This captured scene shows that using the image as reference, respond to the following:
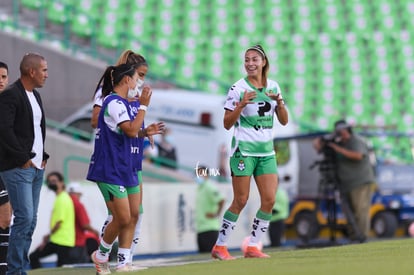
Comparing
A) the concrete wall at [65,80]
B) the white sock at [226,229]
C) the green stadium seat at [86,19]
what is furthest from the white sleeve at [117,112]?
the green stadium seat at [86,19]

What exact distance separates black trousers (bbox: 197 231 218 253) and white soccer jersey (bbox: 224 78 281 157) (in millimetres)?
8401

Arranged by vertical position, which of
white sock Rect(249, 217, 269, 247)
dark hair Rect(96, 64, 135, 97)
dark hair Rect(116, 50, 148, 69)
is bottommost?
white sock Rect(249, 217, 269, 247)

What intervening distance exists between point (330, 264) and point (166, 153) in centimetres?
1396

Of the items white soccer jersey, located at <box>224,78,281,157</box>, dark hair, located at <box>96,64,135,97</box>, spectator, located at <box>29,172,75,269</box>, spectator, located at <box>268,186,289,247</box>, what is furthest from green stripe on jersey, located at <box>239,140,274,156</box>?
spectator, located at <box>268,186,289,247</box>

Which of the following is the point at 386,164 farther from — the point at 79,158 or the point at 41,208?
the point at 41,208

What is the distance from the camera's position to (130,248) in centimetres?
970

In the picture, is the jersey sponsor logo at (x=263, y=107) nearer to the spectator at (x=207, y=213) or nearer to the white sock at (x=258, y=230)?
the white sock at (x=258, y=230)

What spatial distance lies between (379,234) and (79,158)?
6.57 metres

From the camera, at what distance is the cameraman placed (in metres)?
16.8

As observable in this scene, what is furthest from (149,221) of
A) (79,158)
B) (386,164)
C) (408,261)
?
(408,261)

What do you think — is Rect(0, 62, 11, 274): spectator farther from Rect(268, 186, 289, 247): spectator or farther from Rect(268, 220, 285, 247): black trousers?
Rect(268, 220, 285, 247): black trousers

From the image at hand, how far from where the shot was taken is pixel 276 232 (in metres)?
20.5

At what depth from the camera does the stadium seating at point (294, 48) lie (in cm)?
3238

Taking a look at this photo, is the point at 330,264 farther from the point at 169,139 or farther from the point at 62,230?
the point at 169,139
